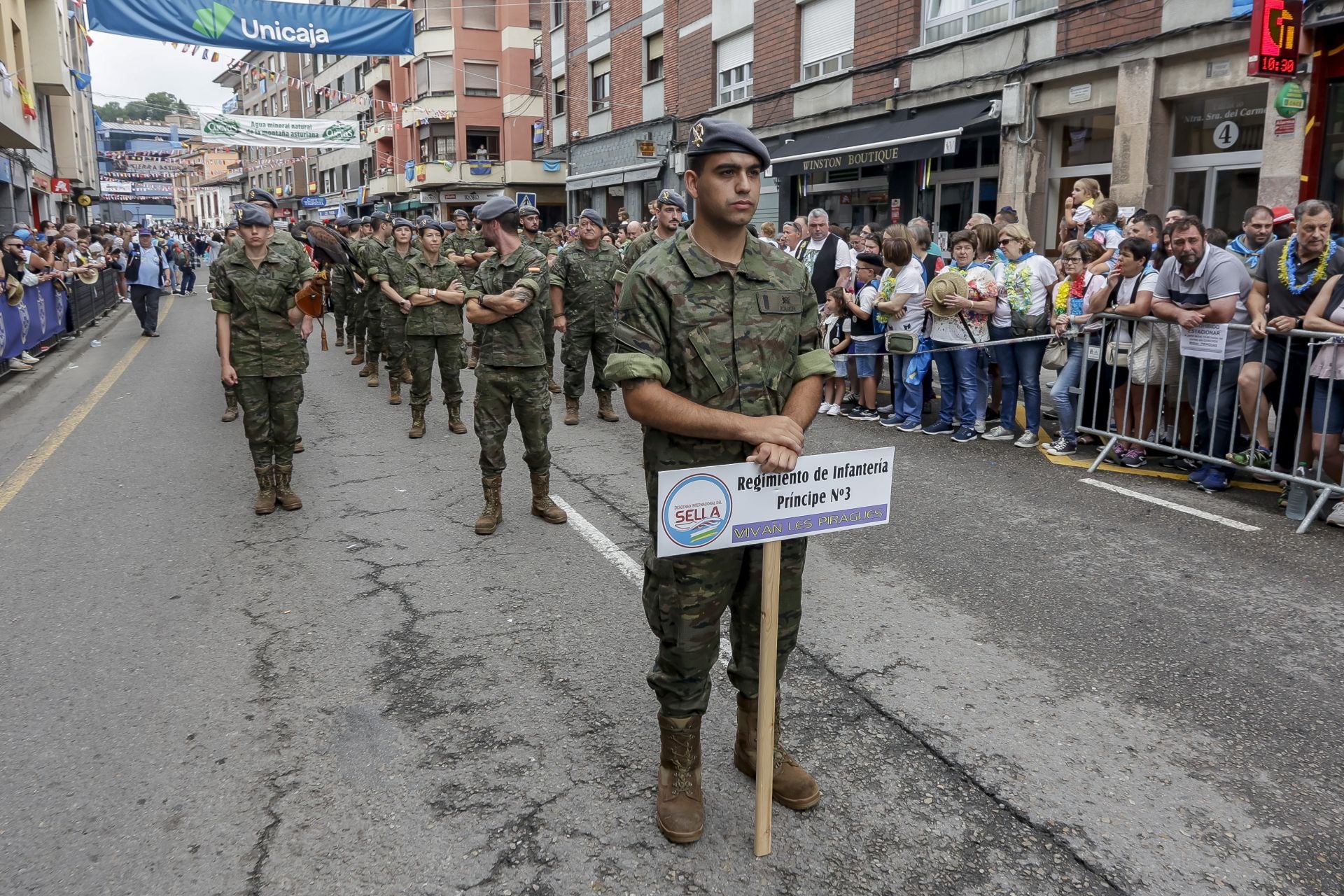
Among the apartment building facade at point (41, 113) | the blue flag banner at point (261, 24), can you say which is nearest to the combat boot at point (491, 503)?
the blue flag banner at point (261, 24)

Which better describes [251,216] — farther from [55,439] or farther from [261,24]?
[261,24]

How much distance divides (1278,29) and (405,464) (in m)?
10.00

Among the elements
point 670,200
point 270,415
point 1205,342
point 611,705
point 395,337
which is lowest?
point 611,705

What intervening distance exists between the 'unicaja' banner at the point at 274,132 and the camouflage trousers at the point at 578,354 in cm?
1942

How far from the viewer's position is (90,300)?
1998cm

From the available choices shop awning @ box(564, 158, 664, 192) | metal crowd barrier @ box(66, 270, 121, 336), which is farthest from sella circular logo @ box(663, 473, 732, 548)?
shop awning @ box(564, 158, 664, 192)

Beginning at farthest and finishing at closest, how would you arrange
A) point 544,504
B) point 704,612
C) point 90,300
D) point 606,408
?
point 90,300, point 606,408, point 544,504, point 704,612

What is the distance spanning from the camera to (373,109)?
50219 mm

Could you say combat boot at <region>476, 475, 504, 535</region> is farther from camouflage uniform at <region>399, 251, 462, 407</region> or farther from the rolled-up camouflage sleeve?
the rolled-up camouflage sleeve

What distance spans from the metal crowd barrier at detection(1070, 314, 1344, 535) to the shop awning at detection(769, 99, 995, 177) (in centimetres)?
772

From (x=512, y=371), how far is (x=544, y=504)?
2.92 ft

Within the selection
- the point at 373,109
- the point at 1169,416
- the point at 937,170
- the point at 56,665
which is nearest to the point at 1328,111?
the point at 1169,416

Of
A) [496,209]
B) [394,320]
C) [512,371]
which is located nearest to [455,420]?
[394,320]

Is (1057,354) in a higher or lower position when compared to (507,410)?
higher
